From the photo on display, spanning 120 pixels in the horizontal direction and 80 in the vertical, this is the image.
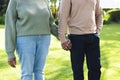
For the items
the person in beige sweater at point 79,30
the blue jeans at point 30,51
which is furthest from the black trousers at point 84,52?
the blue jeans at point 30,51

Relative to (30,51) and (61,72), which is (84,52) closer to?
(30,51)

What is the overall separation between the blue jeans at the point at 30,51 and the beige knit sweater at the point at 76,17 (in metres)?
0.31

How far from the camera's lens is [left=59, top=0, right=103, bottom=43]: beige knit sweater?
4309 millimetres

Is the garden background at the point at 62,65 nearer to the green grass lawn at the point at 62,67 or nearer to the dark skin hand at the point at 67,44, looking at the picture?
the green grass lawn at the point at 62,67

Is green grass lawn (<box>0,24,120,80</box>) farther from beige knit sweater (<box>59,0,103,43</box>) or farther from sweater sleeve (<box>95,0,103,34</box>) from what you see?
beige knit sweater (<box>59,0,103,43</box>)

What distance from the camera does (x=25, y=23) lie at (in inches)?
157

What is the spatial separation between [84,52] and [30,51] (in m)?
0.76

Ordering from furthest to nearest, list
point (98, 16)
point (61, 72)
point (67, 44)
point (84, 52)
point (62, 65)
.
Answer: point (62, 65) < point (61, 72) < point (98, 16) < point (84, 52) < point (67, 44)

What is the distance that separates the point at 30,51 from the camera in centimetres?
402

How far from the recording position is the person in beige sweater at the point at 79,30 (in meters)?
4.32

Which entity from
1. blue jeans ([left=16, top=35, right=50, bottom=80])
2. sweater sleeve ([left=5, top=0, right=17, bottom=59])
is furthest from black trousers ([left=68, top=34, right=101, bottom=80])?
sweater sleeve ([left=5, top=0, right=17, bottom=59])

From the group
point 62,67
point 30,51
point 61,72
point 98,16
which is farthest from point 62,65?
point 30,51

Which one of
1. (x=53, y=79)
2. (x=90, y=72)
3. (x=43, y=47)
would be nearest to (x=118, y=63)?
(x=53, y=79)

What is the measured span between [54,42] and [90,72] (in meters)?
7.87
